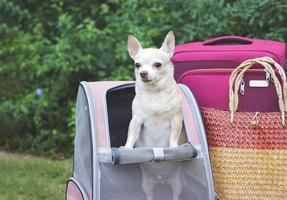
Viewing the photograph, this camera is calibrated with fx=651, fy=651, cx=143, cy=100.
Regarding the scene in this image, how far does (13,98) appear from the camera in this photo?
471cm

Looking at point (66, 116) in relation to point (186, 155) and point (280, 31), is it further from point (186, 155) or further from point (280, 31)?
point (186, 155)

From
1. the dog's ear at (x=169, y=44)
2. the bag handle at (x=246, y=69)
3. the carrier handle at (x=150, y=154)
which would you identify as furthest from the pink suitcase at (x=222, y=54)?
the carrier handle at (x=150, y=154)

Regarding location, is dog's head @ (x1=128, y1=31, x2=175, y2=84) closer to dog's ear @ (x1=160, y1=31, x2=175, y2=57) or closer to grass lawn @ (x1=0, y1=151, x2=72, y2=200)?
dog's ear @ (x1=160, y1=31, x2=175, y2=57)

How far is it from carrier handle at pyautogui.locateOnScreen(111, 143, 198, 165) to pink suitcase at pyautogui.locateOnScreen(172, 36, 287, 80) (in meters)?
0.51

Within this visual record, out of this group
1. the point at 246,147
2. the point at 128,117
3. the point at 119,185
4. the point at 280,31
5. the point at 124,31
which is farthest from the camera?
the point at 124,31

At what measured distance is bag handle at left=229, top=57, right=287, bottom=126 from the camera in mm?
2531

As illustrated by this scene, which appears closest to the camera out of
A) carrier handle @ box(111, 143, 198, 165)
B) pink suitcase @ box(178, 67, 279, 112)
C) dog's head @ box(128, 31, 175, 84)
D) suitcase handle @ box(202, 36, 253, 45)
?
carrier handle @ box(111, 143, 198, 165)

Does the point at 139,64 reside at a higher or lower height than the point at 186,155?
higher

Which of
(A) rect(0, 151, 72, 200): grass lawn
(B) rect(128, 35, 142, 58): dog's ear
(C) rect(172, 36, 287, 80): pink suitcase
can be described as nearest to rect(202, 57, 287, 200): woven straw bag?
(C) rect(172, 36, 287, 80): pink suitcase

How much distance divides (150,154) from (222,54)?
64 centimetres

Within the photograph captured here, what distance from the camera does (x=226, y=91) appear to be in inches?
Result: 104

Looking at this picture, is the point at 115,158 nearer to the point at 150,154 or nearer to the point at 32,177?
the point at 150,154

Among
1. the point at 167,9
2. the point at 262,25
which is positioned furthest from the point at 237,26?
the point at 167,9

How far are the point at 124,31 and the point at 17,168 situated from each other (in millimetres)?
1193
